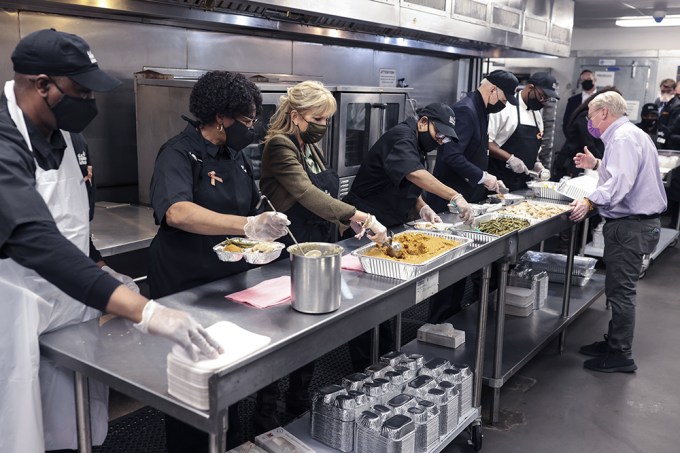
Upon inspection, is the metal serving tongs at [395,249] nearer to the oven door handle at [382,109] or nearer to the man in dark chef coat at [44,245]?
the man in dark chef coat at [44,245]

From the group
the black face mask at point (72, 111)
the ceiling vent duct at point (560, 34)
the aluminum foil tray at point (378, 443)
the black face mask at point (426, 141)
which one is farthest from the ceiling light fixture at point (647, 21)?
the black face mask at point (72, 111)

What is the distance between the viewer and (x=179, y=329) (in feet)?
5.04

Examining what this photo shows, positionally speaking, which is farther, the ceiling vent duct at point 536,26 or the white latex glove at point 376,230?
the ceiling vent duct at point 536,26

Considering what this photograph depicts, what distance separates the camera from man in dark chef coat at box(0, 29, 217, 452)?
155 centimetres

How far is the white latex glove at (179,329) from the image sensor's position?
1540 mm

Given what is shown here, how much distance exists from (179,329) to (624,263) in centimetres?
A: 323

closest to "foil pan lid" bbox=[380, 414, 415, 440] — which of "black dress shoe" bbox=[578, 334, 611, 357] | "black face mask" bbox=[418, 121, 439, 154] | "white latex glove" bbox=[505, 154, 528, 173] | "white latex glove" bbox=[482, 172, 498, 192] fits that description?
"black face mask" bbox=[418, 121, 439, 154]

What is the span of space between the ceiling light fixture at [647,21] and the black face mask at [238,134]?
29.4ft

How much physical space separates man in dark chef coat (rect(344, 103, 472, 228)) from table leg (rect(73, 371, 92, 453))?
1.99 metres

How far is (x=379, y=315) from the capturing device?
221 centimetres

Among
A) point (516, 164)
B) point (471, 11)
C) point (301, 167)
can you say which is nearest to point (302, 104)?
point (301, 167)

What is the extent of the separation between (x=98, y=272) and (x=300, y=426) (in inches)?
51.3

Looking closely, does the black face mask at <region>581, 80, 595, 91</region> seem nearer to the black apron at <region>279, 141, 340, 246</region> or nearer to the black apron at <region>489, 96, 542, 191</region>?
the black apron at <region>489, 96, 542, 191</region>

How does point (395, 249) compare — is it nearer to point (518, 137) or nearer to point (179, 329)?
point (179, 329)
